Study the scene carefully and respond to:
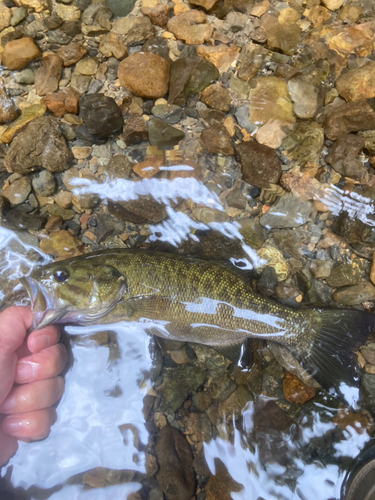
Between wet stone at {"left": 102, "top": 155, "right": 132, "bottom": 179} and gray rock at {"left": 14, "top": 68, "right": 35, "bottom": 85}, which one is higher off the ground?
gray rock at {"left": 14, "top": 68, "right": 35, "bottom": 85}

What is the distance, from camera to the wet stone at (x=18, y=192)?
380cm

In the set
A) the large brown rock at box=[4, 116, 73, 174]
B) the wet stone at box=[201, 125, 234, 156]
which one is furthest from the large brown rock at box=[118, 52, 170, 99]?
the large brown rock at box=[4, 116, 73, 174]

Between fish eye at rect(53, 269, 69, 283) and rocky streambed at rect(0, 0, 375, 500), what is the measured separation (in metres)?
0.68

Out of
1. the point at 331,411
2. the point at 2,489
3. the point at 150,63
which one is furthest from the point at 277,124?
the point at 2,489

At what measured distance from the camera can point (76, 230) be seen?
3803 mm

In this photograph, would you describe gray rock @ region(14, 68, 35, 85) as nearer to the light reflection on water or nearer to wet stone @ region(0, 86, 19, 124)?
wet stone @ region(0, 86, 19, 124)

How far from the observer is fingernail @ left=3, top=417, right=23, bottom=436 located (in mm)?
3123

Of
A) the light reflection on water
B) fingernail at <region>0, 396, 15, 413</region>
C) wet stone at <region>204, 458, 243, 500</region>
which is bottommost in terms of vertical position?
wet stone at <region>204, 458, 243, 500</region>

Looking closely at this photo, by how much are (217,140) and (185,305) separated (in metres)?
2.02

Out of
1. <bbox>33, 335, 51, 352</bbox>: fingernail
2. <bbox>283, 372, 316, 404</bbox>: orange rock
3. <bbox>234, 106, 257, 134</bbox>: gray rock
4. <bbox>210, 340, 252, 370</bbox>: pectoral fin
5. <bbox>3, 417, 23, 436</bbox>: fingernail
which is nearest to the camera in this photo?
<bbox>3, 417, 23, 436</bbox>: fingernail

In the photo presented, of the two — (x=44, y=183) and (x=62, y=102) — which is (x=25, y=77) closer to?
(x=62, y=102)

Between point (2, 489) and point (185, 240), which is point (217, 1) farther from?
point (2, 489)

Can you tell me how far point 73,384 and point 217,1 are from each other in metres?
5.06

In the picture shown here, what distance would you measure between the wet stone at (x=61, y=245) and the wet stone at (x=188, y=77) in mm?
2092
